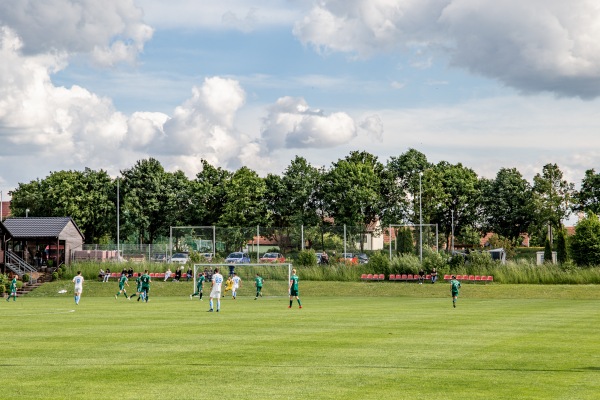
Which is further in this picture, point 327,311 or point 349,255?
point 349,255

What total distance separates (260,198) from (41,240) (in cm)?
3090

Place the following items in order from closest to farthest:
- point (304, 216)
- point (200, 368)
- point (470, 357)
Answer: point (200, 368) < point (470, 357) < point (304, 216)

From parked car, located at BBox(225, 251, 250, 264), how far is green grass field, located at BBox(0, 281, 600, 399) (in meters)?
39.0

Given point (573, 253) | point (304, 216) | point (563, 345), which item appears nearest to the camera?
point (563, 345)

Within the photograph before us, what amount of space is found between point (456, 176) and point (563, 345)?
96.0 meters

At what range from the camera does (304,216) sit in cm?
10519

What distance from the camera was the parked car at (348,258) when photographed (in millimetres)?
73581

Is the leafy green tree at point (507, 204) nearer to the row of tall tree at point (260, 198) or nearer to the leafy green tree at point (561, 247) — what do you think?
the row of tall tree at point (260, 198)

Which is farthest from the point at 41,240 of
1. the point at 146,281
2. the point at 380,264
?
the point at 146,281

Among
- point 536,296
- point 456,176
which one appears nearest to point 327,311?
point 536,296

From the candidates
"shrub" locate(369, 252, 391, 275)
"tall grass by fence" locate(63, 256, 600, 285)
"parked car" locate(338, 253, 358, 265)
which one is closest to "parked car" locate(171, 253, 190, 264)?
"tall grass by fence" locate(63, 256, 600, 285)

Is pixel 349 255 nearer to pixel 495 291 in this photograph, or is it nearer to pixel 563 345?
pixel 495 291

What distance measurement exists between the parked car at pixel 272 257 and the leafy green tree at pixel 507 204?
162ft

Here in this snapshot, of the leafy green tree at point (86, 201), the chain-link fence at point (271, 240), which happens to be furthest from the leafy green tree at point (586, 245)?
the leafy green tree at point (86, 201)
